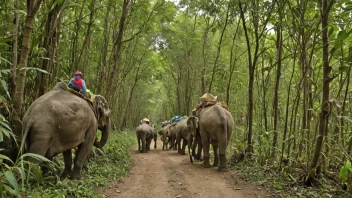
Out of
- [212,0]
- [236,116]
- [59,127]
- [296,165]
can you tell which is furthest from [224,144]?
[236,116]

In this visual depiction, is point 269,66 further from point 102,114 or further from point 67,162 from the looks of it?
point 67,162

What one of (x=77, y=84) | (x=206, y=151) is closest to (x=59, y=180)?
(x=77, y=84)

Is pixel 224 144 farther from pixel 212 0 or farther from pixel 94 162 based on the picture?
pixel 212 0

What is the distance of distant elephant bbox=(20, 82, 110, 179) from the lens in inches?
165

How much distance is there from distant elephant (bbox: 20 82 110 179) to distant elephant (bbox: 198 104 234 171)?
10.7ft

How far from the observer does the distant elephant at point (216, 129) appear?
7.56 meters

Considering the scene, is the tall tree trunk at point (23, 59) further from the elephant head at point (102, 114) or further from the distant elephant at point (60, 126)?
the elephant head at point (102, 114)

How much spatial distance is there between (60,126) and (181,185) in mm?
2626

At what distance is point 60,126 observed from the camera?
14.9ft

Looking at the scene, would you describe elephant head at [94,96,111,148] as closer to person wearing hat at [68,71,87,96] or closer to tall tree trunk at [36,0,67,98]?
person wearing hat at [68,71,87,96]

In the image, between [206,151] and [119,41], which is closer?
[206,151]

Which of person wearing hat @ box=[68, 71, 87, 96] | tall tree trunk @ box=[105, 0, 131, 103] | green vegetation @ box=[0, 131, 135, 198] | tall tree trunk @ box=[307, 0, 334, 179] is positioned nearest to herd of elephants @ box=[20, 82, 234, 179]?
person wearing hat @ box=[68, 71, 87, 96]

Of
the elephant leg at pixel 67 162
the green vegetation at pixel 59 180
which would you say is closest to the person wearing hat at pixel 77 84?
the elephant leg at pixel 67 162

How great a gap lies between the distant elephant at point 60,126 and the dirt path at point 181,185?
0.91m
